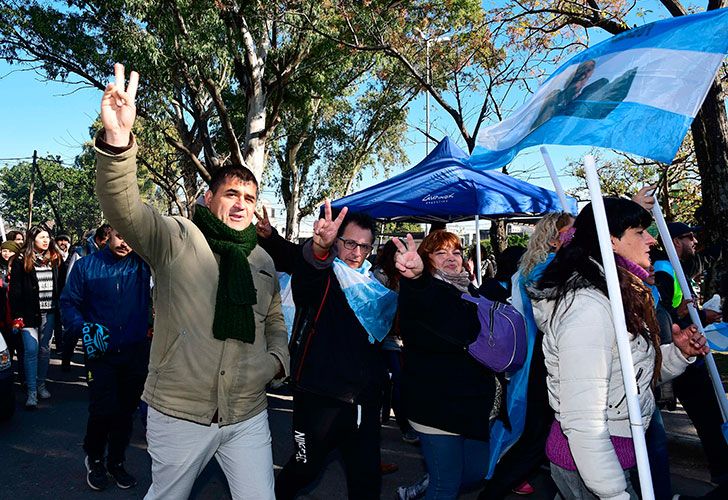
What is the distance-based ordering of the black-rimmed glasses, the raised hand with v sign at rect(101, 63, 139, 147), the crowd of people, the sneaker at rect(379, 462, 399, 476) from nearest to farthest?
the raised hand with v sign at rect(101, 63, 139, 147)
the crowd of people
the black-rimmed glasses
the sneaker at rect(379, 462, 399, 476)

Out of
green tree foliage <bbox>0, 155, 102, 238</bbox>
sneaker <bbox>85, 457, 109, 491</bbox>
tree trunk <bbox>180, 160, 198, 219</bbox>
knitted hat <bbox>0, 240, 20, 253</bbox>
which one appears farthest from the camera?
green tree foliage <bbox>0, 155, 102, 238</bbox>

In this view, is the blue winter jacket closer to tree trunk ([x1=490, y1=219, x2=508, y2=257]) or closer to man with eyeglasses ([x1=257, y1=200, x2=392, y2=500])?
man with eyeglasses ([x1=257, y1=200, x2=392, y2=500])

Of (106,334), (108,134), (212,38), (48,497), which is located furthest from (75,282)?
(212,38)

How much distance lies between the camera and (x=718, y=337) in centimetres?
343

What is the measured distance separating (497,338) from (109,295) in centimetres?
303

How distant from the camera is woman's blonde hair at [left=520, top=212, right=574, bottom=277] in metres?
3.52

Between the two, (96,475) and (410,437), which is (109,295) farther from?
(410,437)

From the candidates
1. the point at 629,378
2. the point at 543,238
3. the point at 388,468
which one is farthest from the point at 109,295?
the point at 629,378

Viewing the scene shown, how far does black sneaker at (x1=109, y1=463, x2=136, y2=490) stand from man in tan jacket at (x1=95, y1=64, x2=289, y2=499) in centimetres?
214

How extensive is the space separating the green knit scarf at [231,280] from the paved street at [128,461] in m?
2.29

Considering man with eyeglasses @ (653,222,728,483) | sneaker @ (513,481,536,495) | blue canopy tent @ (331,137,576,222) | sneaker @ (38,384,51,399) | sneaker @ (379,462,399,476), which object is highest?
blue canopy tent @ (331,137,576,222)

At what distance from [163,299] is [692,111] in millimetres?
2290

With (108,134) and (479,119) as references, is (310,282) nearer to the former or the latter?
(108,134)

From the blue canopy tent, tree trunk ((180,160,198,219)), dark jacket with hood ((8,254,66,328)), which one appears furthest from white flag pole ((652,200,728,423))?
tree trunk ((180,160,198,219))
